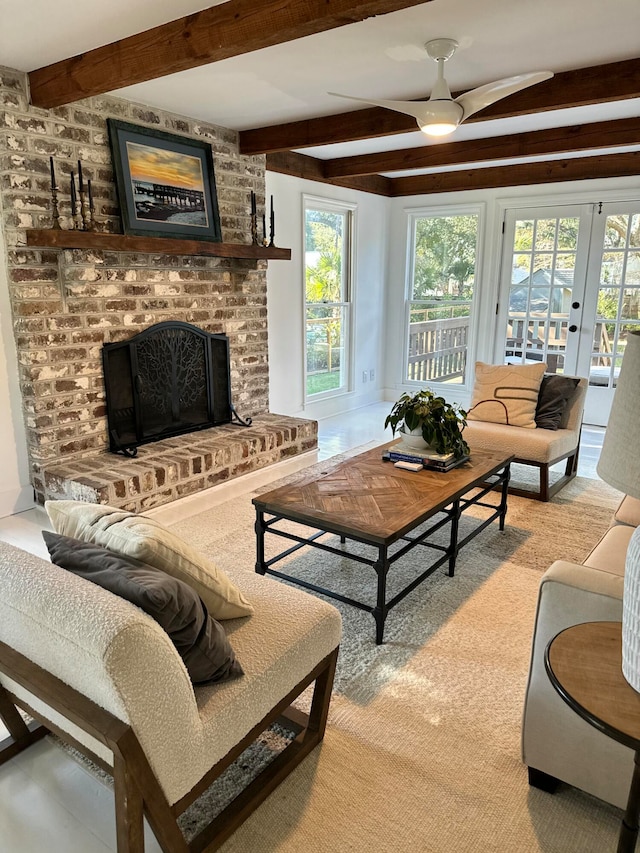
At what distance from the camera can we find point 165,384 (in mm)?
4133

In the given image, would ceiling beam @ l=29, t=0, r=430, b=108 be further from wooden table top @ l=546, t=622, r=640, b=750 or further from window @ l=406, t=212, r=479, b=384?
window @ l=406, t=212, r=479, b=384

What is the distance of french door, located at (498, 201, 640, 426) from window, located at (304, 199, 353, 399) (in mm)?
1665

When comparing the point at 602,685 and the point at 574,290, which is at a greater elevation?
the point at 574,290

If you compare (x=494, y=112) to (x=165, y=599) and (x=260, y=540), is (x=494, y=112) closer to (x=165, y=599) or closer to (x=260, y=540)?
(x=260, y=540)

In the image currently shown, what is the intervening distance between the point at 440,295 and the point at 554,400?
2.78m

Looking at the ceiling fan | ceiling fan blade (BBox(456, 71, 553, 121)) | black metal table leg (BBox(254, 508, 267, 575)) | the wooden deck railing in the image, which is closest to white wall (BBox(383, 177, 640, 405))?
the wooden deck railing

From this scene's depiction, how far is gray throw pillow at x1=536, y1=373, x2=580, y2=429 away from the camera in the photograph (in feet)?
13.7

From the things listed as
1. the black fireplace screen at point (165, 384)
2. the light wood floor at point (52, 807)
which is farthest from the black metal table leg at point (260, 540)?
the black fireplace screen at point (165, 384)

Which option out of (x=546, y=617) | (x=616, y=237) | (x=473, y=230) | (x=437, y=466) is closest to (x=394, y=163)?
(x=473, y=230)

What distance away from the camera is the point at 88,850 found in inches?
58.4

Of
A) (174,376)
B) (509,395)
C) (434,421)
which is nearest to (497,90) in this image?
(434,421)

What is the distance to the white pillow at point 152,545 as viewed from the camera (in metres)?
1.45

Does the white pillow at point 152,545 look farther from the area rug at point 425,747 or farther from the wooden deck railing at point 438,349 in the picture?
the wooden deck railing at point 438,349

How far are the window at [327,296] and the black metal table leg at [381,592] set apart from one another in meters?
3.74
